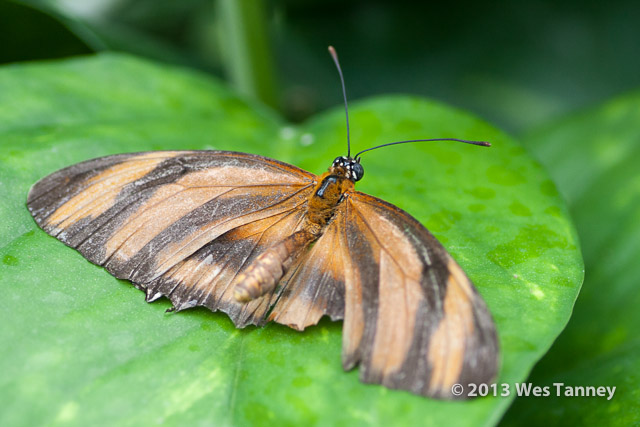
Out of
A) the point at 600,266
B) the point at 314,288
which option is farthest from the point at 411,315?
the point at 600,266

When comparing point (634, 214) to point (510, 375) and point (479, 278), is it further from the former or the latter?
point (510, 375)

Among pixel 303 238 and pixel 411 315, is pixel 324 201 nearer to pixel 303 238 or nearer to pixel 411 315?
pixel 303 238

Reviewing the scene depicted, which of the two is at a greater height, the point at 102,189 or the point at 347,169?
the point at 347,169

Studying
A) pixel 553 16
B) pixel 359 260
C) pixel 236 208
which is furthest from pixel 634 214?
pixel 553 16

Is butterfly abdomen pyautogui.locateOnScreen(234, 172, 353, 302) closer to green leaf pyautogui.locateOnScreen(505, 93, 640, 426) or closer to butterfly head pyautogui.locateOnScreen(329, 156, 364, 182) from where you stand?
butterfly head pyautogui.locateOnScreen(329, 156, 364, 182)

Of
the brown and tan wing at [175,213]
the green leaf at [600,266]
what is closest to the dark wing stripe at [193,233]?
the brown and tan wing at [175,213]

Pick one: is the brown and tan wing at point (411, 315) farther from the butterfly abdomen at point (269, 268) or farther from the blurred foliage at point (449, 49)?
the blurred foliage at point (449, 49)

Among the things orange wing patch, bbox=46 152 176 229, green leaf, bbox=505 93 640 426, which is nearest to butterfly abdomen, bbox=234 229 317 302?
orange wing patch, bbox=46 152 176 229
